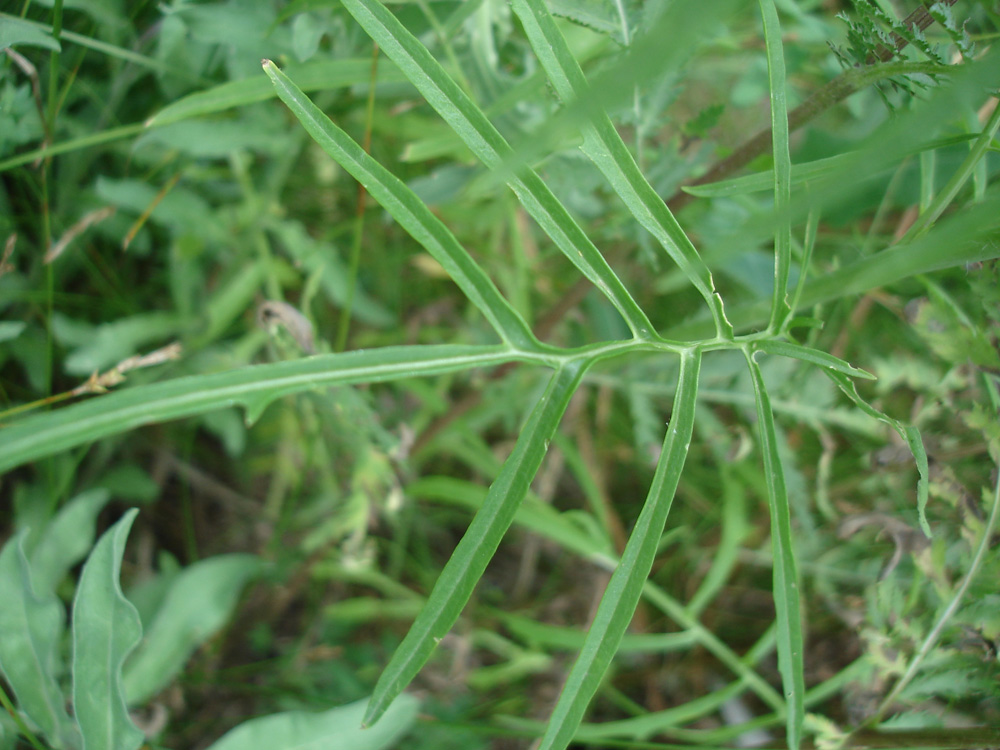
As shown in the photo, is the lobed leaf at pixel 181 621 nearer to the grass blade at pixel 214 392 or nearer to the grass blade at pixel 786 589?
the grass blade at pixel 214 392

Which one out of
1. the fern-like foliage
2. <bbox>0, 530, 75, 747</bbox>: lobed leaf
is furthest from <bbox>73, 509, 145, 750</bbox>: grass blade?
the fern-like foliage

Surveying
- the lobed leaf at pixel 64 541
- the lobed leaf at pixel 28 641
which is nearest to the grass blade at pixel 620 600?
the lobed leaf at pixel 28 641

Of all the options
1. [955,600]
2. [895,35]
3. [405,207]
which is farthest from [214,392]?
[955,600]

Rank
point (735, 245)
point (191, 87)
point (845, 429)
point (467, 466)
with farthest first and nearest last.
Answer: point (467, 466) < point (845, 429) < point (191, 87) < point (735, 245)

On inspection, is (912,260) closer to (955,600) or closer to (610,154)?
(610,154)

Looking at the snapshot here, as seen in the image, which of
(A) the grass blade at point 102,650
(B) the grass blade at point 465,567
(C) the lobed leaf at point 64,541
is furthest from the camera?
(C) the lobed leaf at point 64,541

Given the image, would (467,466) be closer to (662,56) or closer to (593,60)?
(593,60)

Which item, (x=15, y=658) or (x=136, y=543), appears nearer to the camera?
(x=15, y=658)

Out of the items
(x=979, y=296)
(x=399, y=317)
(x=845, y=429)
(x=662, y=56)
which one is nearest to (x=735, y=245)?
(x=662, y=56)
